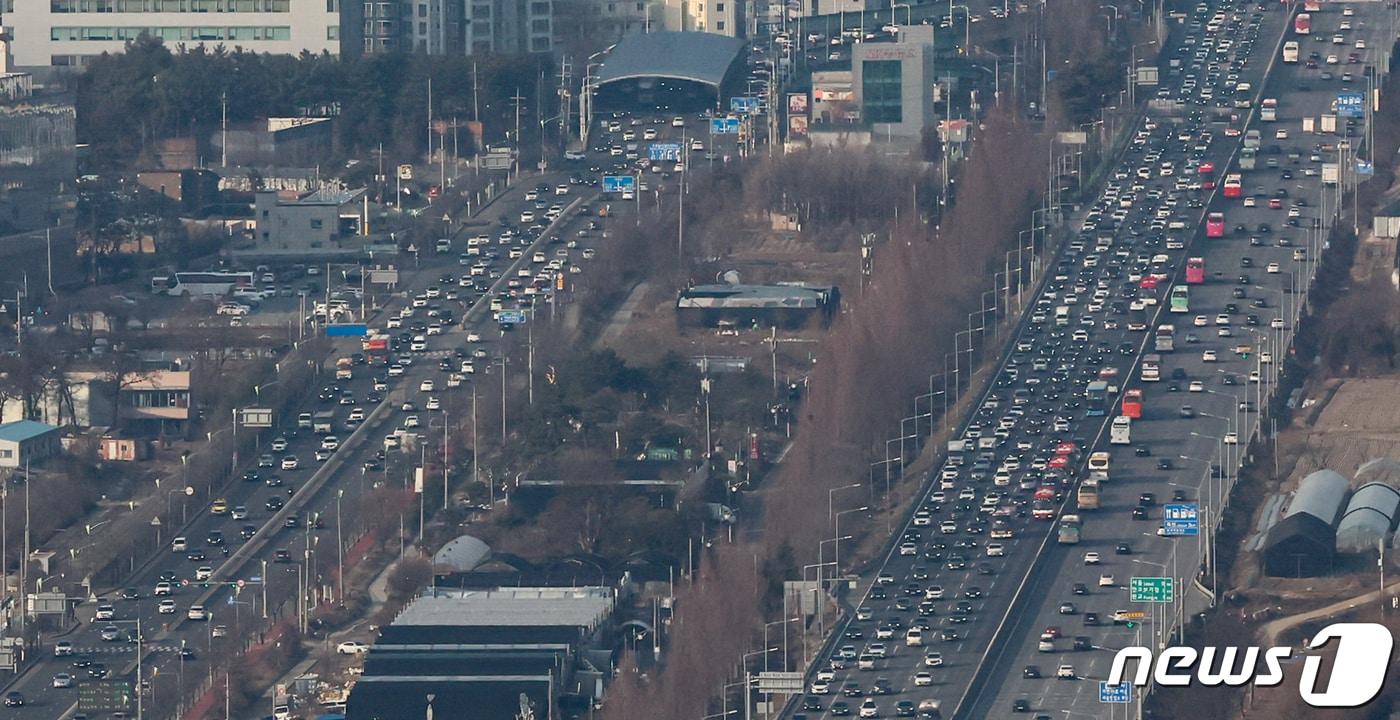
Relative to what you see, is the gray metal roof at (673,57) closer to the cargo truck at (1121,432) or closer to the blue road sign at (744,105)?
the blue road sign at (744,105)

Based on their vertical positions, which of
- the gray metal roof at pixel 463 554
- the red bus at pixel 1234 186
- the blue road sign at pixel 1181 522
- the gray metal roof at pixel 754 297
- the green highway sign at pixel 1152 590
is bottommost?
the gray metal roof at pixel 463 554

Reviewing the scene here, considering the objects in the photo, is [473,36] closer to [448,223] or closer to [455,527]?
[448,223]

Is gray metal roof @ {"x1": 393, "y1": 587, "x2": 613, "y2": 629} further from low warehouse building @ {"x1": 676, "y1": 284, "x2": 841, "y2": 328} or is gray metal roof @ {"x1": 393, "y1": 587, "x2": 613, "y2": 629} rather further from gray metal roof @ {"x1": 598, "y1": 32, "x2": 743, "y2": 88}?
gray metal roof @ {"x1": 598, "y1": 32, "x2": 743, "y2": 88}

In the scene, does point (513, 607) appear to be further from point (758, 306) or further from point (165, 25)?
point (165, 25)

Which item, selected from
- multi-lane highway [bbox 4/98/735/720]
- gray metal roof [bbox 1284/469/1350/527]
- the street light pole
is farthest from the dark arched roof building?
gray metal roof [bbox 1284/469/1350/527]

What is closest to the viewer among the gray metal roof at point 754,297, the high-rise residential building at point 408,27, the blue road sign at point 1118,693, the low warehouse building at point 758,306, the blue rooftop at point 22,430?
the blue road sign at point 1118,693

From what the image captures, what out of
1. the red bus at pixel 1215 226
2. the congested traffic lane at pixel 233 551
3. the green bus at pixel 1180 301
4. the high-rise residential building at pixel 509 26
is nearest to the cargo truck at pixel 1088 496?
the congested traffic lane at pixel 233 551
